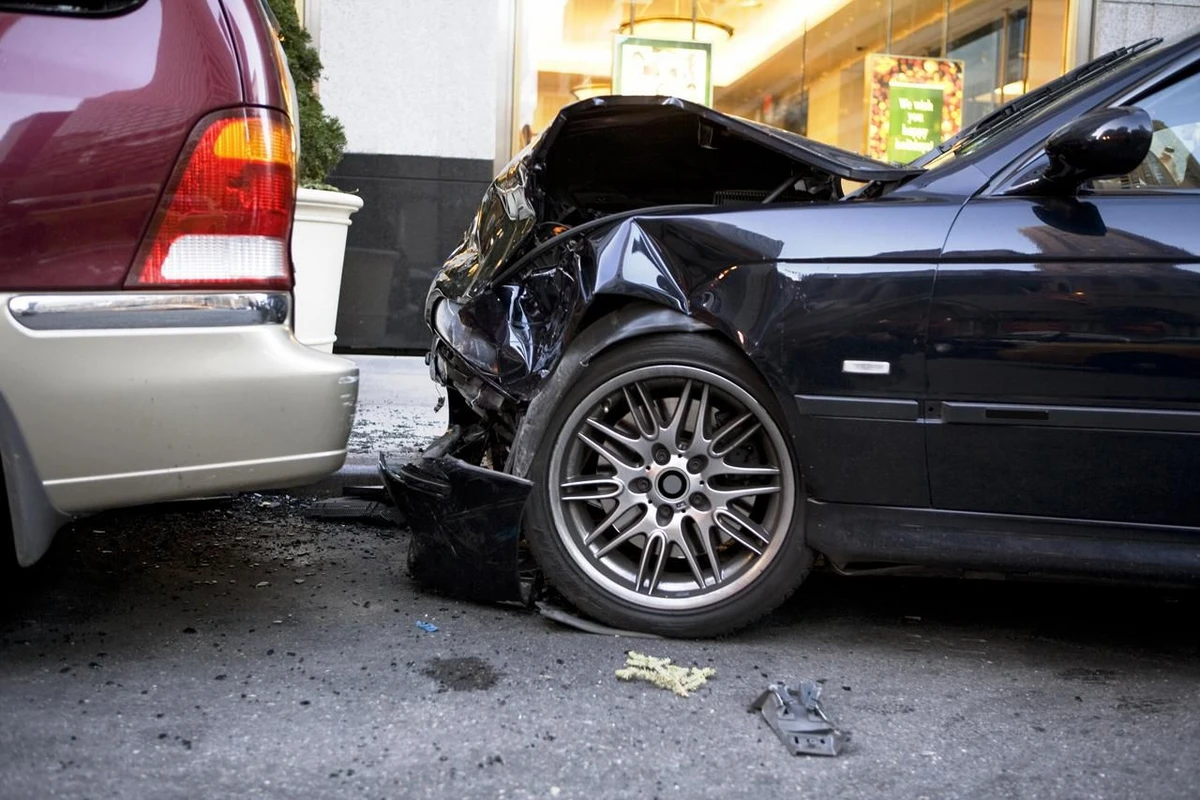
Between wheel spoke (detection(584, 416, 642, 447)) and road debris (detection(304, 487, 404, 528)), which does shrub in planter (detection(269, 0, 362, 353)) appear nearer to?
road debris (detection(304, 487, 404, 528))

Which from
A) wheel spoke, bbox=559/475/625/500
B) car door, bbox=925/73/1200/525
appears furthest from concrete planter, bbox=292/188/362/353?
car door, bbox=925/73/1200/525

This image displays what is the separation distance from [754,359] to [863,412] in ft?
0.99

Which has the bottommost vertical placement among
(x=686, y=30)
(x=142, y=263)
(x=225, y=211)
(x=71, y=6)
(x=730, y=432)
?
(x=730, y=432)

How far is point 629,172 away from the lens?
374 centimetres

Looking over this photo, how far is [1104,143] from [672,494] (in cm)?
133

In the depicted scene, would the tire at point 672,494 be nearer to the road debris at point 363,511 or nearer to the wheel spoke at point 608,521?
the wheel spoke at point 608,521

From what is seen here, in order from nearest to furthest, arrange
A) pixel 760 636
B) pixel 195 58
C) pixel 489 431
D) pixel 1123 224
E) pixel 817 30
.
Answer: pixel 195 58 < pixel 1123 224 < pixel 760 636 < pixel 489 431 < pixel 817 30

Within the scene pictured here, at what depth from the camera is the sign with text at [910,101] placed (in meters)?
8.60

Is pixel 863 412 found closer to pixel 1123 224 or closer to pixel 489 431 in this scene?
pixel 1123 224

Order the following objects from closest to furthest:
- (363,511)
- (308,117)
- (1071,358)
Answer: (1071,358) → (363,511) → (308,117)

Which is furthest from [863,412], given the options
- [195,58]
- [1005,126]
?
[195,58]

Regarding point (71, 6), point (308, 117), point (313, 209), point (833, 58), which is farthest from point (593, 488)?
point (833, 58)

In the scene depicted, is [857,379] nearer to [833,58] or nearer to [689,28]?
[689,28]

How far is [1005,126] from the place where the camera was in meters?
3.16
